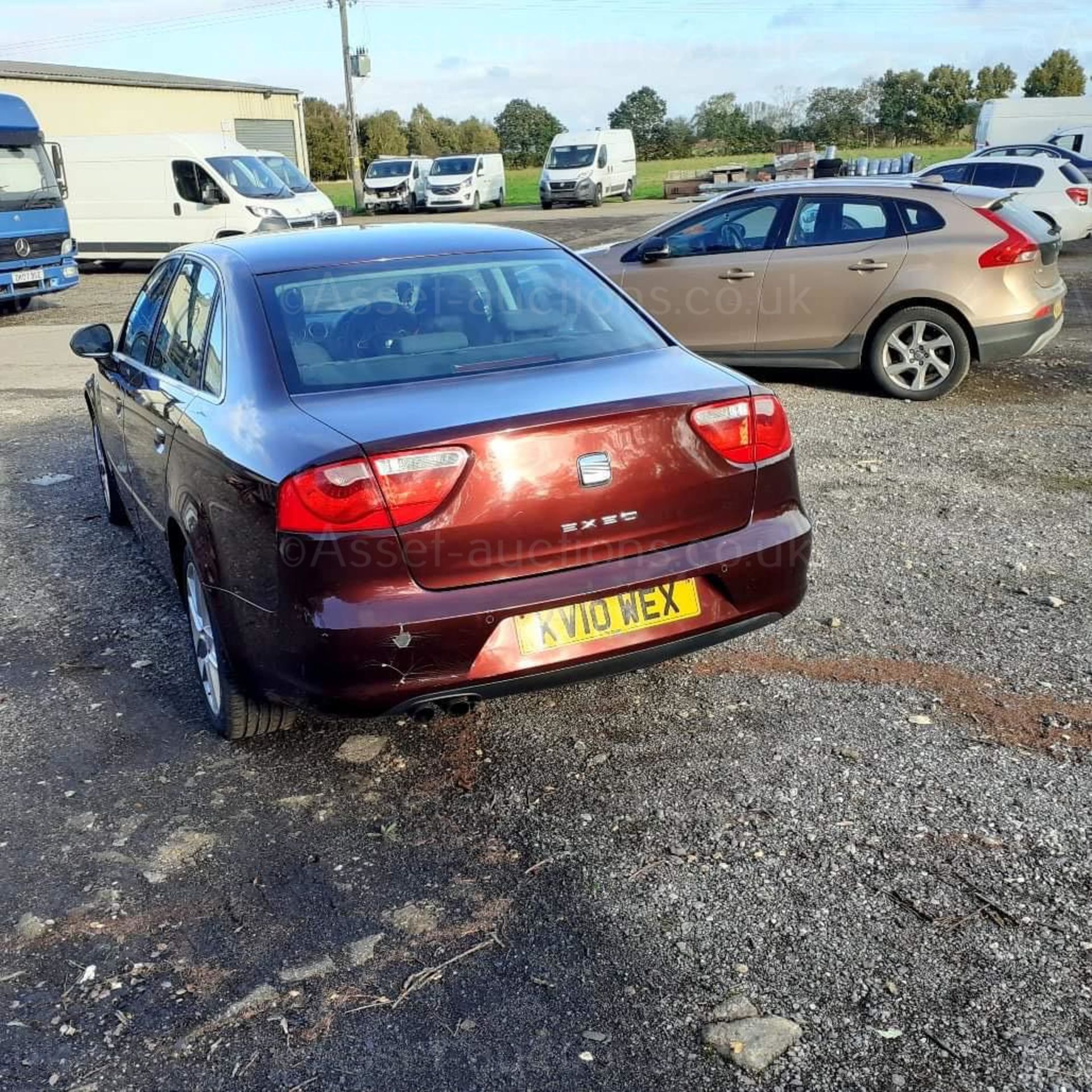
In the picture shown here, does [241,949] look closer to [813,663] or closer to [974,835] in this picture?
[974,835]

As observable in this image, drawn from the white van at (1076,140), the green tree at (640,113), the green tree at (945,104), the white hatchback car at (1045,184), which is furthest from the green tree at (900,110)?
the white hatchback car at (1045,184)

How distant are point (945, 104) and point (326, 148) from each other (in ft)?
123

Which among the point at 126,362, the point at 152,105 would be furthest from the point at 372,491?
the point at 152,105

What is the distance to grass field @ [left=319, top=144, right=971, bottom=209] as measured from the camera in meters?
46.5

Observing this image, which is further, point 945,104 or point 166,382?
point 945,104

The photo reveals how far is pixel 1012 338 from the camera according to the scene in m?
8.58

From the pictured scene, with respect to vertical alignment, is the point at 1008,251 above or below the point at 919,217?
below

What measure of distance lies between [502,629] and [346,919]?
0.88m

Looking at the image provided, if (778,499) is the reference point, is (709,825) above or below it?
below

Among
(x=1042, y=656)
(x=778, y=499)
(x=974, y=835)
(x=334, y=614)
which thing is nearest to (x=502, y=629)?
(x=334, y=614)

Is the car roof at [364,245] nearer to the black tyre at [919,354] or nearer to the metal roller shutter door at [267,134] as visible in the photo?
the black tyre at [919,354]

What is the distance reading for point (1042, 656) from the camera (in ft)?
14.2

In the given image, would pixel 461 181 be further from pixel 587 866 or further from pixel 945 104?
pixel 945 104

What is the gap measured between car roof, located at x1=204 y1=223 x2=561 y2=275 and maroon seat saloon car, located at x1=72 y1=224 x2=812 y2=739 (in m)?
0.03
